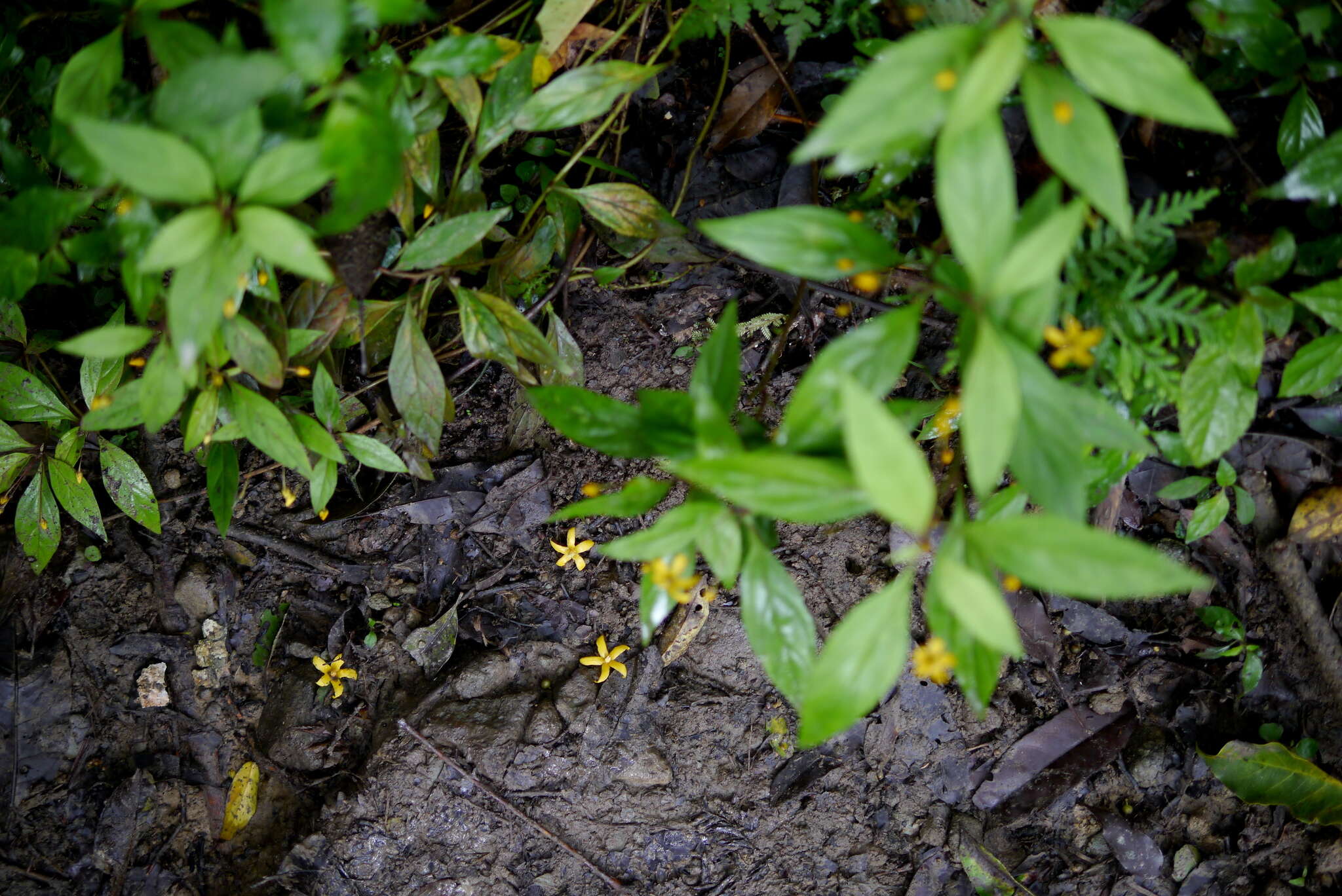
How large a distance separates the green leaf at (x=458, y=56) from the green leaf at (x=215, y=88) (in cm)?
29

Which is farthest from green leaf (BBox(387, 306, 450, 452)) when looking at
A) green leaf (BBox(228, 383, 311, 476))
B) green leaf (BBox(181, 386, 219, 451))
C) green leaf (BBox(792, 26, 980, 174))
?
green leaf (BBox(792, 26, 980, 174))

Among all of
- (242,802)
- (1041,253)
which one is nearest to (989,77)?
(1041,253)

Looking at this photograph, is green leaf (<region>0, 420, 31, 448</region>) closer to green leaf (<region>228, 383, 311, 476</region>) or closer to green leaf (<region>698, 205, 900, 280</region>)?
green leaf (<region>228, 383, 311, 476</region>)

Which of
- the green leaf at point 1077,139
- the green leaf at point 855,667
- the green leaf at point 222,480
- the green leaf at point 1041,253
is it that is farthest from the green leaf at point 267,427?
the green leaf at point 1077,139

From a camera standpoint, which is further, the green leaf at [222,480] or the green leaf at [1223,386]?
the green leaf at [222,480]

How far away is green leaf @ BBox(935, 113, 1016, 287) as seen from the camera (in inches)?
41.3

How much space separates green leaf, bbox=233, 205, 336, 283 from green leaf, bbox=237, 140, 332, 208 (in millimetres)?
24

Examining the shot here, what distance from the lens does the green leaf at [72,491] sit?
6.54 feet

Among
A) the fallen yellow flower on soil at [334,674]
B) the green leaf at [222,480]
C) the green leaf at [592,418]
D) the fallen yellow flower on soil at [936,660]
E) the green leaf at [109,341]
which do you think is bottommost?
the fallen yellow flower on soil at [334,674]

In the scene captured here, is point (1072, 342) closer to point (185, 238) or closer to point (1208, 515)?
point (1208, 515)

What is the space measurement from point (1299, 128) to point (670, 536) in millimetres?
1573

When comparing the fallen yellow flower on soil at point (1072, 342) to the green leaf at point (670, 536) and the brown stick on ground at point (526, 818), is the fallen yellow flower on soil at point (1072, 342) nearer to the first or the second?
the green leaf at point (670, 536)

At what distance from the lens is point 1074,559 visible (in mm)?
975

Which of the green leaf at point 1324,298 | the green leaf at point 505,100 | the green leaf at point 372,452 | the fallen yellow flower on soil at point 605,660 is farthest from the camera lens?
the fallen yellow flower on soil at point 605,660
